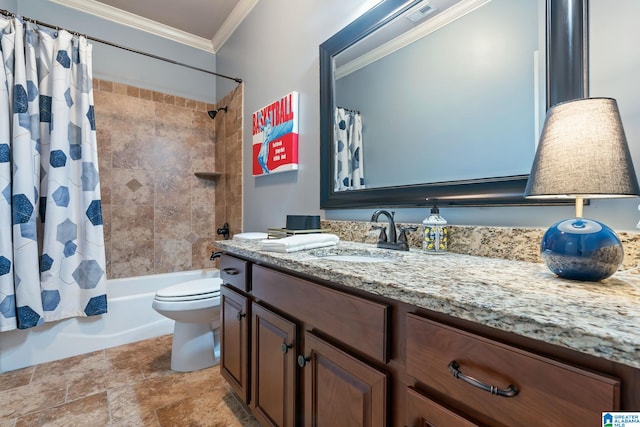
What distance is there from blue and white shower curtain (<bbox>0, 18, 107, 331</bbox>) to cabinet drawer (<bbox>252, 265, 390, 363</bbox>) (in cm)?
181

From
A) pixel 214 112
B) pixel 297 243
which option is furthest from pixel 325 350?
pixel 214 112

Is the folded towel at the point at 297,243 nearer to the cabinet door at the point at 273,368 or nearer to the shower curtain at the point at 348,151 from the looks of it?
the cabinet door at the point at 273,368

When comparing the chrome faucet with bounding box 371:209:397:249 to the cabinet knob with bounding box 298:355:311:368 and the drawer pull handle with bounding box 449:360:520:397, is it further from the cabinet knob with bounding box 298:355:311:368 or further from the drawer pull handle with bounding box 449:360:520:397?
the drawer pull handle with bounding box 449:360:520:397

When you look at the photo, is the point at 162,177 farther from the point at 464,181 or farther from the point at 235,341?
the point at 464,181

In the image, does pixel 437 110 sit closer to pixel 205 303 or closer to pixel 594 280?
pixel 594 280

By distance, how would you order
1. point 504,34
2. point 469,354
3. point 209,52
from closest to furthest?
point 469,354 < point 504,34 < point 209,52

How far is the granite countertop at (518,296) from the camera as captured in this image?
386mm

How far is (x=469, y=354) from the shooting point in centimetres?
Answer: 52

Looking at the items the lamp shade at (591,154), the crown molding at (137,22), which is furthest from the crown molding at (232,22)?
the lamp shade at (591,154)

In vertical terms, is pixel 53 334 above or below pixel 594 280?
below

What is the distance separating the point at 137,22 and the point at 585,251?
3605 mm

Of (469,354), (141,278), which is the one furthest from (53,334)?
(469,354)

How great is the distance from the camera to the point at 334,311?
2.65 feet

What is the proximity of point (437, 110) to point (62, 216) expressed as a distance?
8.00ft
